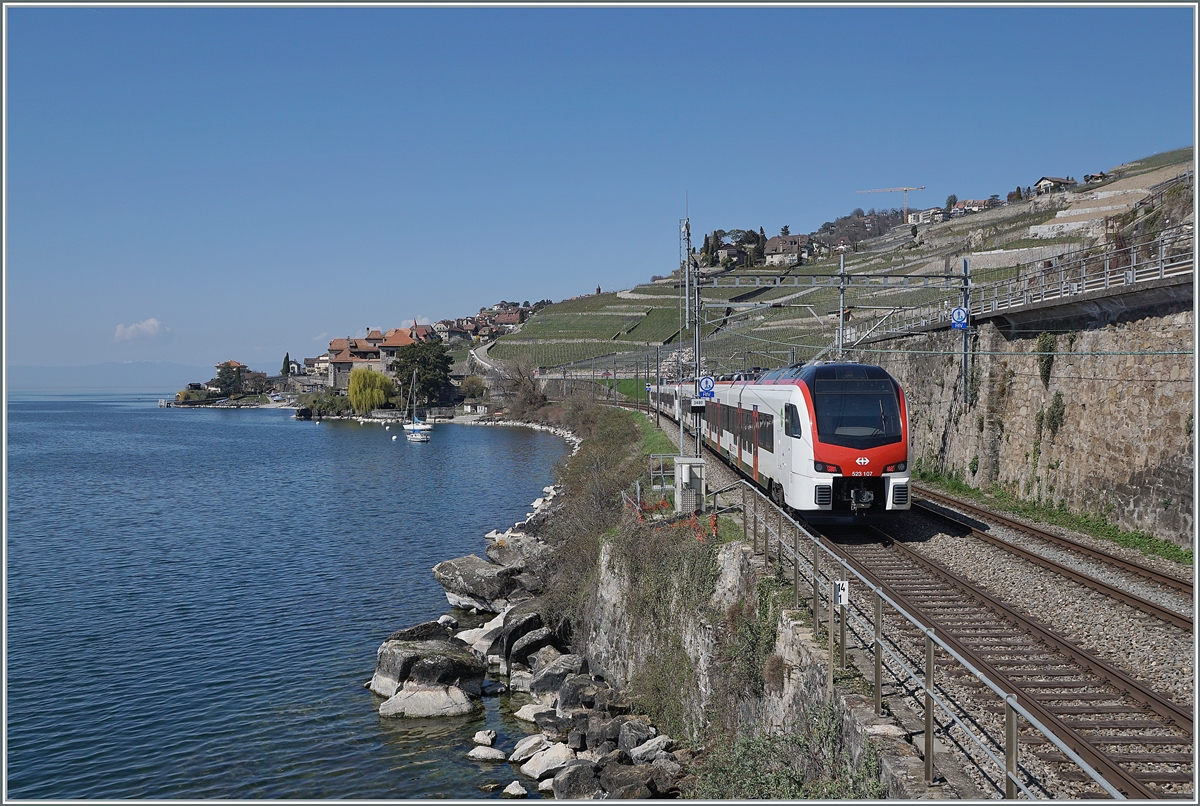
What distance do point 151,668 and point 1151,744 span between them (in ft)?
72.6

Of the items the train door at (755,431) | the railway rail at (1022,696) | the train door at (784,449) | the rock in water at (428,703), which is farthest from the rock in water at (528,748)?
the train door at (755,431)

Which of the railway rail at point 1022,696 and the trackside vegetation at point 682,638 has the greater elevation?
the railway rail at point 1022,696

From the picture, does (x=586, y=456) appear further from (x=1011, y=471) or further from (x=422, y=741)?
(x=422, y=741)

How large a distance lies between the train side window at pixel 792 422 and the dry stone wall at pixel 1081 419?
705 centimetres

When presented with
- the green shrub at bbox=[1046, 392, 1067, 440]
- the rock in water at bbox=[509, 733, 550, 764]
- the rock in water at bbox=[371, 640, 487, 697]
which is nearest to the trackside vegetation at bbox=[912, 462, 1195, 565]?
the green shrub at bbox=[1046, 392, 1067, 440]

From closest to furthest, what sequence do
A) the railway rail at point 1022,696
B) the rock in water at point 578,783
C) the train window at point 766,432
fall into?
the railway rail at point 1022,696, the rock in water at point 578,783, the train window at point 766,432

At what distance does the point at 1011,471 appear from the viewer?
23984mm

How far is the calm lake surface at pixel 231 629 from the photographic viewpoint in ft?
56.1

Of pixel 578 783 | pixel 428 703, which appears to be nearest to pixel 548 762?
pixel 578 783

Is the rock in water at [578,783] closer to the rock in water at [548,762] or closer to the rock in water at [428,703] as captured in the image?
the rock in water at [548,762]

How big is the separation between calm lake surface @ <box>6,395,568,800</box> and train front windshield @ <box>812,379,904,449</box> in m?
9.07

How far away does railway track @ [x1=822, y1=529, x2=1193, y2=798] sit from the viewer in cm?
789

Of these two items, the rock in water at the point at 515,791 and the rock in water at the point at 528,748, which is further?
the rock in water at the point at 528,748

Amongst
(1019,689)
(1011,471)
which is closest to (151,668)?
(1019,689)
